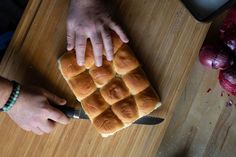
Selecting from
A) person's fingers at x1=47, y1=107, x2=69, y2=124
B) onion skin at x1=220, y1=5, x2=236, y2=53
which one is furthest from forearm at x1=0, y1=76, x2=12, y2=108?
onion skin at x1=220, y1=5, x2=236, y2=53

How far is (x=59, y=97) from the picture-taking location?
2.82 feet

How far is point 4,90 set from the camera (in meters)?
0.79

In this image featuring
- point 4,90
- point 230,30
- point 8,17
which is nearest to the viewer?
point 4,90

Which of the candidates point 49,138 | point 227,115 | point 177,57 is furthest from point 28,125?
point 227,115

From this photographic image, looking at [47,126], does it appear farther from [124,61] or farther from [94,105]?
[124,61]

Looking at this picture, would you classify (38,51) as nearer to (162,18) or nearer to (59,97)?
(59,97)

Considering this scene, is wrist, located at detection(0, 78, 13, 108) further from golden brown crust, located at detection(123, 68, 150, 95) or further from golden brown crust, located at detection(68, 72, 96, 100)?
golden brown crust, located at detection(123, 68, 150, 95)

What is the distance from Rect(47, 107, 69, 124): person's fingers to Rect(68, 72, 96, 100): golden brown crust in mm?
57

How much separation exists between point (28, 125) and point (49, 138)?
0.07 meters

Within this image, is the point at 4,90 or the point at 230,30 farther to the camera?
the point at 230,30

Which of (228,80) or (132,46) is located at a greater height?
(132,46)

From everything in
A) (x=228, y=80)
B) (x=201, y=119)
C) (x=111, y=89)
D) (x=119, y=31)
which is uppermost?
(x=119, y=31)

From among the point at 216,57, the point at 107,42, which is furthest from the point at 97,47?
the point at 216,57

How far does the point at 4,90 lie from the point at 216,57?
0.60 metres
